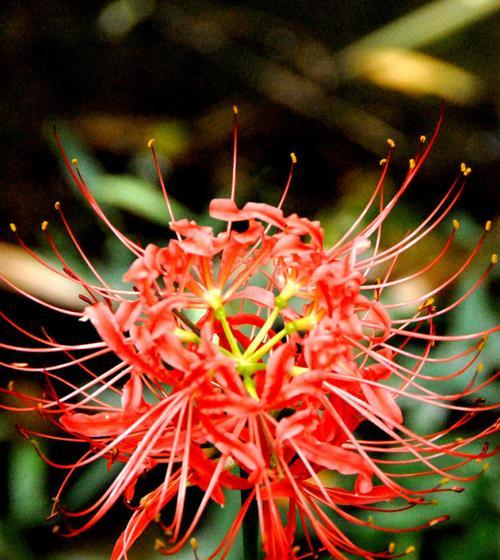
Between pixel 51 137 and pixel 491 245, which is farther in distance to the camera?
pixel 51 137

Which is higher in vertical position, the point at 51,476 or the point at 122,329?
the point at 122,329

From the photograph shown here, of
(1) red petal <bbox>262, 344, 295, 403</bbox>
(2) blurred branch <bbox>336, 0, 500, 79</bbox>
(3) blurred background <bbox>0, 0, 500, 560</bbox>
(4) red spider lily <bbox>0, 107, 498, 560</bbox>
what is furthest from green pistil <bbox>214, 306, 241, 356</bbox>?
(2) blurred branch <bbox>336, 0, 500, 79</bbox>

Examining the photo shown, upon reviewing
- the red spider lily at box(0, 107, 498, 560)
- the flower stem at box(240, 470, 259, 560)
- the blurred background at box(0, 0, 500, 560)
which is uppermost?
the blurred background at box(0, 0, 500, 560)

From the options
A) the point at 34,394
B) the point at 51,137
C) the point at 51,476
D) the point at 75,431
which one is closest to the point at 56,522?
the point at 51,476

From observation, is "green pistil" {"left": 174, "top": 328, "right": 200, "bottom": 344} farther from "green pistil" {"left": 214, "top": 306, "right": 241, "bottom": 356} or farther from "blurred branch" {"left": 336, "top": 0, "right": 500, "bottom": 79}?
"blurred branch" {"left": 336, "top": 0, "right": 500, "bottom": 79}

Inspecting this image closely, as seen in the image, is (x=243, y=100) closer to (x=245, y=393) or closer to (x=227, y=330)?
(x=227, y=330)

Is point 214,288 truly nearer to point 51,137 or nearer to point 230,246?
point 230,246

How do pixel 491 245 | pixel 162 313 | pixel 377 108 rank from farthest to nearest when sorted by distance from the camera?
1. pixel 377 108
2. pixel 491 245
3. pixel 162 313

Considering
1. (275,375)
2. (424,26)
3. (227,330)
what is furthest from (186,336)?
(424,26)

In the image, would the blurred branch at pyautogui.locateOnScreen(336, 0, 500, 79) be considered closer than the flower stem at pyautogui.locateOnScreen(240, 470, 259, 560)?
No
